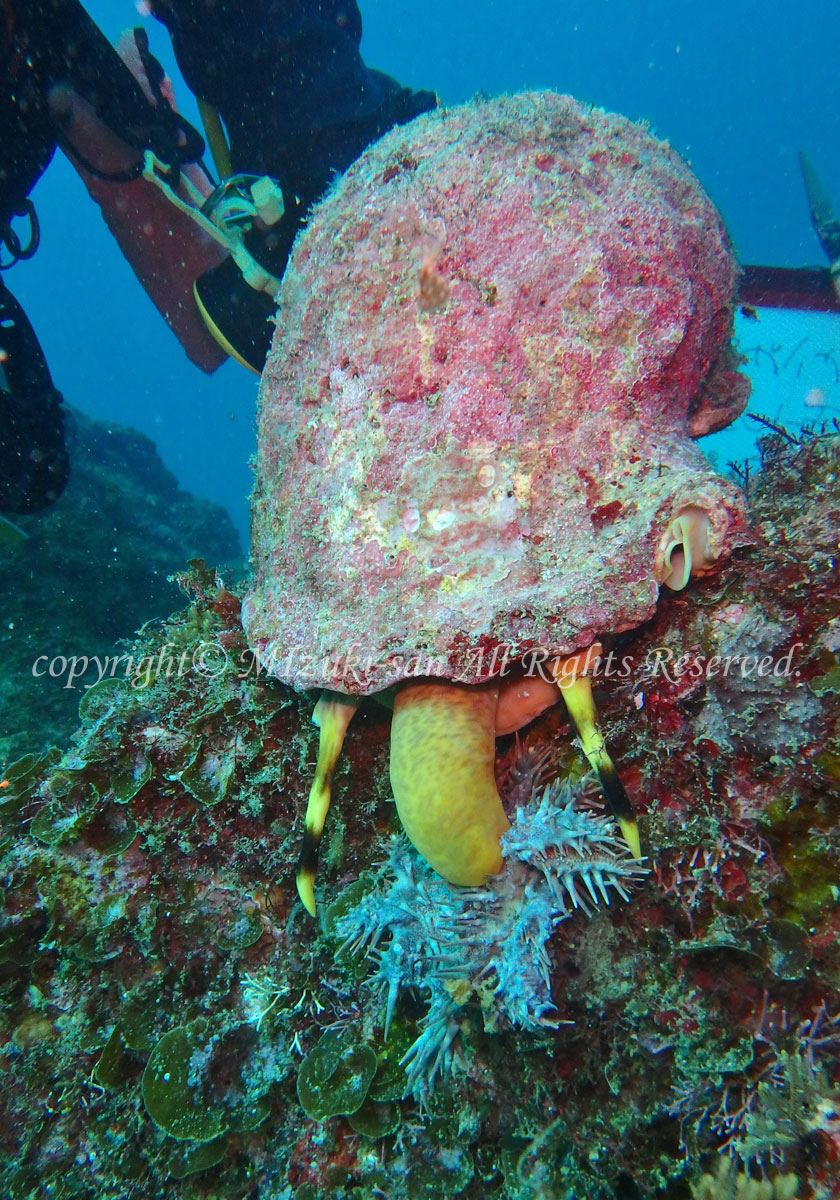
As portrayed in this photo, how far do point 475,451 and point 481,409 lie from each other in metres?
0.16

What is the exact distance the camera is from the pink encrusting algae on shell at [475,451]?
176 centimetres

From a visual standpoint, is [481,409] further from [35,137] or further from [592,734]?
[35,137]

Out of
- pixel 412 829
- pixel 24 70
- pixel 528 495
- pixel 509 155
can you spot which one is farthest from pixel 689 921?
pixel 24 70

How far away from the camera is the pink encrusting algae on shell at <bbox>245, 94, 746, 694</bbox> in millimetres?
1768

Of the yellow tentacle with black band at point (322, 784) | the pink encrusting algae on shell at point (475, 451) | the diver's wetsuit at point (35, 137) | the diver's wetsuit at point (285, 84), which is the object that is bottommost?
the yellow tentacle with black band at point (322, 784)

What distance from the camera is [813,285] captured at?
18.1ft

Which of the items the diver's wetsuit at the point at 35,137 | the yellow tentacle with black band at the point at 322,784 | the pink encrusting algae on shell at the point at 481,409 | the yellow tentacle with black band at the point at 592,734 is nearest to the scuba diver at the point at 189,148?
the diver's wetsuit at the point at 35,137

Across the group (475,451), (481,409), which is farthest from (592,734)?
(481,409)

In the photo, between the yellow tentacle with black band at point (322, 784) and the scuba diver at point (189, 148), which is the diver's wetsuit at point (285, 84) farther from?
the yellow tentacle with black band at point (322, 784)

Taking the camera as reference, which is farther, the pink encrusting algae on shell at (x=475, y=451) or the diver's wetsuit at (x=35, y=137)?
the diver's wetsuit at (x=35, y=137)

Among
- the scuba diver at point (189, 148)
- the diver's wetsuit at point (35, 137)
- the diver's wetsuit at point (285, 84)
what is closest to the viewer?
the diver's wetsuit at point (35, 137)

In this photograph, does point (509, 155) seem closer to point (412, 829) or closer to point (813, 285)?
point (412, 829)

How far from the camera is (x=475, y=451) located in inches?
75.0

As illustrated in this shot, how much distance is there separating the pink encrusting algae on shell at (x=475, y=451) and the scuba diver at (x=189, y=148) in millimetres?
2084
